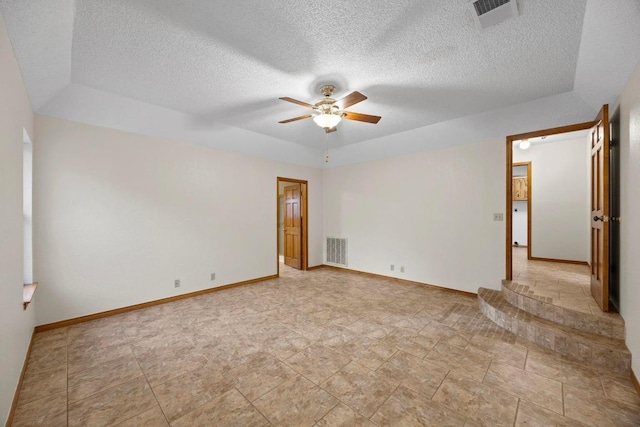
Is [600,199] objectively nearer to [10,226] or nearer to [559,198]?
[559,198]

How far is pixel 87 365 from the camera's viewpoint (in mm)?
2186

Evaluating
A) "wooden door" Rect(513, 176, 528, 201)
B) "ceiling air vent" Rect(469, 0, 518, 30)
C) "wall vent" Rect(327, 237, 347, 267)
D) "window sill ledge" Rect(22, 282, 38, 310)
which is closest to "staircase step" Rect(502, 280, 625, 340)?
"ceiling air vent" Rect(469, 0, 518, 30)

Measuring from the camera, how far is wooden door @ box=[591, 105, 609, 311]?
97.1 inches

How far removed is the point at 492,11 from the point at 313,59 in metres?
1.40

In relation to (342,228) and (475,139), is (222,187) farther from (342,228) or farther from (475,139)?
(475,139)

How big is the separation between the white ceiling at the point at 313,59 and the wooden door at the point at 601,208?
1.08 ft

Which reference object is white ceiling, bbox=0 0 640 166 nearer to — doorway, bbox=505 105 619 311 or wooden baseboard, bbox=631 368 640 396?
doorway, bbox=505 105 619 311

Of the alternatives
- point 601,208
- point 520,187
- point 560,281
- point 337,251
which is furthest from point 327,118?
point 520,187

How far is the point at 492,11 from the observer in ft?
5.84

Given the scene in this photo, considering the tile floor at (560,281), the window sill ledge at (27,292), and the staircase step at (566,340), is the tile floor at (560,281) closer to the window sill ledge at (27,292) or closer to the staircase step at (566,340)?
the staircase step at (566,340)

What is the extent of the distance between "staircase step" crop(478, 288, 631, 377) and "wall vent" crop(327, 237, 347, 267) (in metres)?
3.06

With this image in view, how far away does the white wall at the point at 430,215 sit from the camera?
3.78 m

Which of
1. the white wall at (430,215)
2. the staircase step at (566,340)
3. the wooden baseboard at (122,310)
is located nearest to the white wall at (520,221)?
the white wall at (430,215)

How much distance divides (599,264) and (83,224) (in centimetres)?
593
